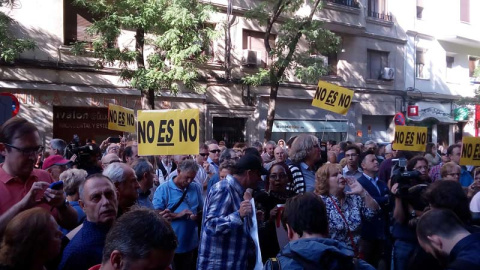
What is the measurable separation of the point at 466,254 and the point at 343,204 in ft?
7.88

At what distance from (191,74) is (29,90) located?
14.6ft

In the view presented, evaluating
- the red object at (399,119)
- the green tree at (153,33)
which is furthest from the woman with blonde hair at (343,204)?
the red object at (399,119)

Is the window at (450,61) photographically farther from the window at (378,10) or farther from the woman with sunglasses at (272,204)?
the woman with sunglasses at (272,204)

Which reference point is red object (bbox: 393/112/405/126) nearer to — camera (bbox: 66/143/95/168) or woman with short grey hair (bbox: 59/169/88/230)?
camera (bbox: 66/143/95/168)

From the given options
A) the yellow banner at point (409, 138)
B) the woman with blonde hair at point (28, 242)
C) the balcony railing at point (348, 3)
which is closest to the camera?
the woman with blonde hair at point (28, 242)

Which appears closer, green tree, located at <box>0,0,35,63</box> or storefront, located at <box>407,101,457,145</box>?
green tree, located at <box>0,0,35,63</box>

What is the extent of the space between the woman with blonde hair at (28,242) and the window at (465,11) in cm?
2853

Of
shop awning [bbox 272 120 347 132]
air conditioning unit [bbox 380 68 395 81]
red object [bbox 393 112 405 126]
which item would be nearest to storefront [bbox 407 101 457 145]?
air conditioning unit [bbox 380 68 395 81]

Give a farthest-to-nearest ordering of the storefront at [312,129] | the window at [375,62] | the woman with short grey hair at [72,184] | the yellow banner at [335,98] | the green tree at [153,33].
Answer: the window at [375,62]
the storefront at [312,129]
the green tree at [153,33]
the yellow banner at [335,98]
the woman with short grey hair at [72,184]

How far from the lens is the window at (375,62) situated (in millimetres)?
23500

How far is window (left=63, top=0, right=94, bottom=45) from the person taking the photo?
49.8 feet

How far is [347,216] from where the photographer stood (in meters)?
5.51

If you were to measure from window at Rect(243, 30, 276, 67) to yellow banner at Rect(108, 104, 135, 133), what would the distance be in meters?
9.69

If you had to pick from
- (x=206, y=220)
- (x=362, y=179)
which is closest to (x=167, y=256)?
(x=206, y=220)
